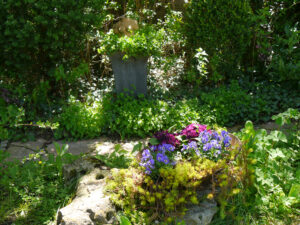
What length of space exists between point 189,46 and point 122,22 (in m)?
1.36

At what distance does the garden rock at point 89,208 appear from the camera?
2143 millimetres

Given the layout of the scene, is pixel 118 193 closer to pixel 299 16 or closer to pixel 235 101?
pixel 235 101

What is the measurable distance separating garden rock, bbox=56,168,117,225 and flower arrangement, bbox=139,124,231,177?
1.33 ft

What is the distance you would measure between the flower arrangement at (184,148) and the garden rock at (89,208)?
404mm

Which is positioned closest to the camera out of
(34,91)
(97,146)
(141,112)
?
(97,146)

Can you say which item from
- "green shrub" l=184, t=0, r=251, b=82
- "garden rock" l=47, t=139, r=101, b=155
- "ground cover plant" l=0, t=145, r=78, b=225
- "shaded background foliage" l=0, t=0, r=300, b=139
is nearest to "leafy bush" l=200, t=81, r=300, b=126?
"shaded background foliage" l=0, t=0, r=300, b=139

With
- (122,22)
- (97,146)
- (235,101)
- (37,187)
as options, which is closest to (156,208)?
(37,187)

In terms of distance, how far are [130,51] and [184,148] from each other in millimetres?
2321

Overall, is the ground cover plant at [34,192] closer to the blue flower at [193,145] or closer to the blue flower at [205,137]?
the blue flower at [193,145]

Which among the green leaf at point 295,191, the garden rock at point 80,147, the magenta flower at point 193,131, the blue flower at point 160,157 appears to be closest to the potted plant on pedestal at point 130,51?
the garden rock at point 80,147

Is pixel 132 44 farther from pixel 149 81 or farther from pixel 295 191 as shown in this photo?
pixel 295 191

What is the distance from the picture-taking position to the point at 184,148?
2744 mm

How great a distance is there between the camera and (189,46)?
5.69m

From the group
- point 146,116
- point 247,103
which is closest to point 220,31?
point 247,103
